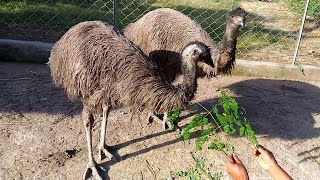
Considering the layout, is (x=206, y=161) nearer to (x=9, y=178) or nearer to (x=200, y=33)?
(x=200, y=33)

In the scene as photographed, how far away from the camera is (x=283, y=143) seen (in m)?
3.82

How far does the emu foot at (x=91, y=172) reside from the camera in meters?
3.24

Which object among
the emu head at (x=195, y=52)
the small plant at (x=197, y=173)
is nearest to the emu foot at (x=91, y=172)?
the small plant at (x=197, y=173)

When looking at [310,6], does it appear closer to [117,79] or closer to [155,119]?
[155,119]

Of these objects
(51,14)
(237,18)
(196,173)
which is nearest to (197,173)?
(196,173)

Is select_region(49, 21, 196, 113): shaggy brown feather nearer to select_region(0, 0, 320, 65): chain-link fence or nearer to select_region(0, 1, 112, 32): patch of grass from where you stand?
select_region(0, 0, 320, 65): chain-link fence

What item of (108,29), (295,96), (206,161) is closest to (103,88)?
(108,29)

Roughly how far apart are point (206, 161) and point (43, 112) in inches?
65.0

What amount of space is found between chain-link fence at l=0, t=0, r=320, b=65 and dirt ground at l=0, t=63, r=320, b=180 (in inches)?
39.7

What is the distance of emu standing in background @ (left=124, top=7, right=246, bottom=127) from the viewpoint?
3.76 meters

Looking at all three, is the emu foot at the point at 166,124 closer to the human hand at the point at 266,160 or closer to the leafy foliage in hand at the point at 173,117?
the leafy foliage in hand at the point at 173,117

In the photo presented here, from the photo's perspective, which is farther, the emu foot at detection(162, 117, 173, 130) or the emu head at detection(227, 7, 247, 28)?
the emu foot at detection(162, 117, 173, 130)

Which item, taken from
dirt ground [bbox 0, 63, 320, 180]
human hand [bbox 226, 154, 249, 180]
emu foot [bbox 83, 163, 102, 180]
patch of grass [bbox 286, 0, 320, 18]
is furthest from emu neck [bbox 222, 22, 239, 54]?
patch of grass [bbox 286, 0, 320, 18]

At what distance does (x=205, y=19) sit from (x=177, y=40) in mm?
2831
